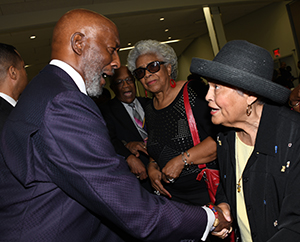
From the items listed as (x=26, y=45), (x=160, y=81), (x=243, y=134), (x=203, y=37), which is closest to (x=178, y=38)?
(x=203, y=37)

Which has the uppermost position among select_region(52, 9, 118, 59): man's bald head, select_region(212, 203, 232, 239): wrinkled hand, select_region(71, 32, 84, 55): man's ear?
select_region(52, 9, 118, 59): man's bald head

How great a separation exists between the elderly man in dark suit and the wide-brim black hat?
68 cm

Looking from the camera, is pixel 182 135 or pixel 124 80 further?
pixel 124 80

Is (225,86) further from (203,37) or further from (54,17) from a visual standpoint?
(203,37)

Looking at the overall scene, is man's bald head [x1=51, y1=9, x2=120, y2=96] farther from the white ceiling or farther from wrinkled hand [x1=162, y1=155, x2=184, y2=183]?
the white ceiling

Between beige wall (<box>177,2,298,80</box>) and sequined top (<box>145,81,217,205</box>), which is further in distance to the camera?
beige wall (<box>177,2,298,80</box>)

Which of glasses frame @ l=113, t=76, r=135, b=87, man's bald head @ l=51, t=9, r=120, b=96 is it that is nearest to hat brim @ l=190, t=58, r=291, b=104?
man's bald head @ l=51, t=9, r=120, b=96

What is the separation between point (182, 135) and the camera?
7.59 feet

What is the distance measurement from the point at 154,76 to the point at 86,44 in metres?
1.13

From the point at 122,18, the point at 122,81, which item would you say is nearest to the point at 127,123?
the point at 122,81

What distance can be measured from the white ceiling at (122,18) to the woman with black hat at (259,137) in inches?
276

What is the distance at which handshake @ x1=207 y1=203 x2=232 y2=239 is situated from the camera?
5.24 ft

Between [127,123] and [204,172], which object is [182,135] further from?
[127,123]

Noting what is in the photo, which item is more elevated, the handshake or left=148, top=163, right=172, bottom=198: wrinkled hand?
left=148, top=163, right=172, bottom=198: wrinkled hand
